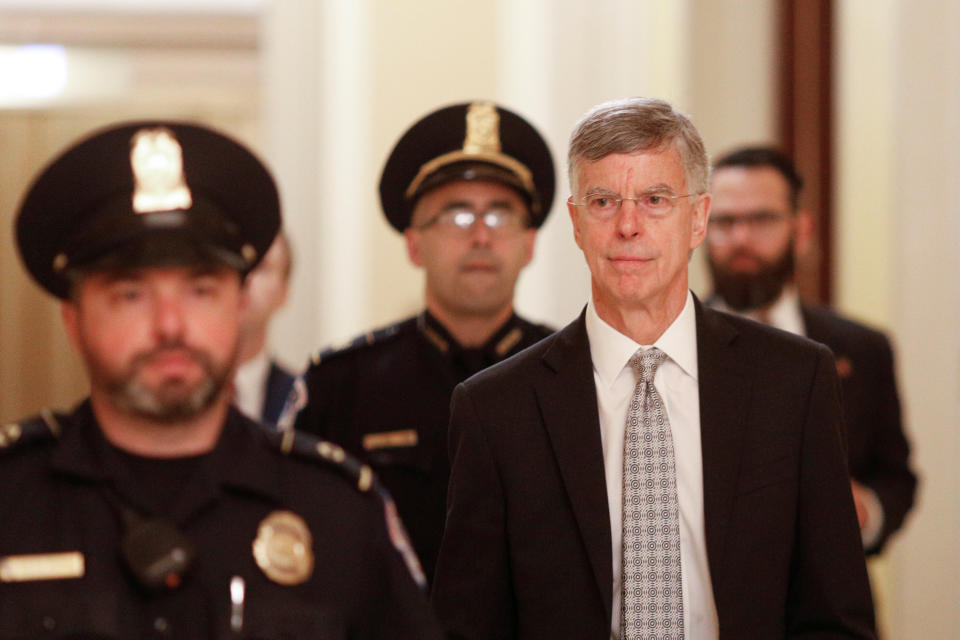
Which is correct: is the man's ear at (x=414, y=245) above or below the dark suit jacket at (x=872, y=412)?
above

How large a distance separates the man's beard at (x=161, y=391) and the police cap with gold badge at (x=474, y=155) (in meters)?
1.14

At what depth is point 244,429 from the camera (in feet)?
6.60

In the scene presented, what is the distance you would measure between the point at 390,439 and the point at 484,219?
1.60ft

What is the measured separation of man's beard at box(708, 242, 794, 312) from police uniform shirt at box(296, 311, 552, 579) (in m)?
1.20

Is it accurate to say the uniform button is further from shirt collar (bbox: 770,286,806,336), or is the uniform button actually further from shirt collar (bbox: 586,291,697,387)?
shirt collar (bbox: 770,286,806,336)

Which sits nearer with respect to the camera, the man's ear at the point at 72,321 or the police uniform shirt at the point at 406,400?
the man's ear at the point at 72,321

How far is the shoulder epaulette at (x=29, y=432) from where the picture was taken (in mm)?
1933

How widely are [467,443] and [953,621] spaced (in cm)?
352

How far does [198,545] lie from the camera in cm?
190

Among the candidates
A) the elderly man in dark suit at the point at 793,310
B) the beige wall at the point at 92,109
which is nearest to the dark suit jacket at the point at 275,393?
the elderly man in dark suit at the point at 793,310

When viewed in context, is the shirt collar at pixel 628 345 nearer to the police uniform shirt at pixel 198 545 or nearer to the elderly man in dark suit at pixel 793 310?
the police uniform shirt at pixel 198 545

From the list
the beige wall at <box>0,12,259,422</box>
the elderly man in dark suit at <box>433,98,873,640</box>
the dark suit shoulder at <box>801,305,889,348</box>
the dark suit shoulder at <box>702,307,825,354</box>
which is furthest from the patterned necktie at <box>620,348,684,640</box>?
the beige wall at <box>0,12,259,422</box>

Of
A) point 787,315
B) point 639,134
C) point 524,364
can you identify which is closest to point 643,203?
point 639,134

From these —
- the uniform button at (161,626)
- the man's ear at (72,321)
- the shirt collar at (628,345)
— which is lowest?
the uniform button at (161,626)
